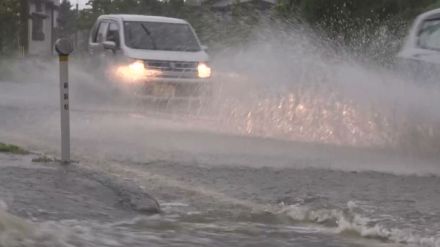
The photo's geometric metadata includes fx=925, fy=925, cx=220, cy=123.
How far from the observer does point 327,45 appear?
50.8 ft

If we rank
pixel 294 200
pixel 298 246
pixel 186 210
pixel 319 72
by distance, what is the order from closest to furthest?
pixel 298 246
pixel 186 210
pixel 294 200
pixel 319 72

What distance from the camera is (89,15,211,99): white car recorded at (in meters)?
16.6

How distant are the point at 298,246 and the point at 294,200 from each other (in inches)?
62.8

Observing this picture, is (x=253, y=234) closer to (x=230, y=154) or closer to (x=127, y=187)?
(x=127, y=187)

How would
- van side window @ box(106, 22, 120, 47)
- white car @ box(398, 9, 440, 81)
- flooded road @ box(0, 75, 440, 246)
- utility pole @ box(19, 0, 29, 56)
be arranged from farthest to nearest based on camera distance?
utility pole @ box(19, 0, 29, 56)
van side window @ box(106, 22, 120, 47)
white car @ box(398, 9, 440, 81)
flooded road @ box(0, 75, 440, 246)

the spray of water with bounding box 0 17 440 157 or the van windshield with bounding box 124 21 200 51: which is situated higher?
the van windshield with bounding box 124 21 200 51

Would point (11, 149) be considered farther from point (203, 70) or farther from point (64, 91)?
point (203, 70)

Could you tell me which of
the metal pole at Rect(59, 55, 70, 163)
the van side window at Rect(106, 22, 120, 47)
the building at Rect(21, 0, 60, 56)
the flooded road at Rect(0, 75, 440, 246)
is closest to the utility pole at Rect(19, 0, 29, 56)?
the building at Rect(21, 0, 60, 56)

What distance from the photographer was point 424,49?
10.6 m

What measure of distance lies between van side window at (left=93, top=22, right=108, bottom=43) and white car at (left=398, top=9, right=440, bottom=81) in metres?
8.73

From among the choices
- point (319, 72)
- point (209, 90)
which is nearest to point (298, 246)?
point (319, 72)

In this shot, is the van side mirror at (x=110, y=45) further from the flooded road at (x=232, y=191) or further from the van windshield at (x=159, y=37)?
the flooded road at (x=232, y=191)

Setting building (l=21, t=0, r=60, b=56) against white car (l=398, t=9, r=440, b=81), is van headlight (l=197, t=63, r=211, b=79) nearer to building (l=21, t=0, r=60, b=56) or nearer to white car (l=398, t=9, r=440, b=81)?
white car (l=398, t=9, r=440, b=81)

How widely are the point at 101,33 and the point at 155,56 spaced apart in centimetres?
247
